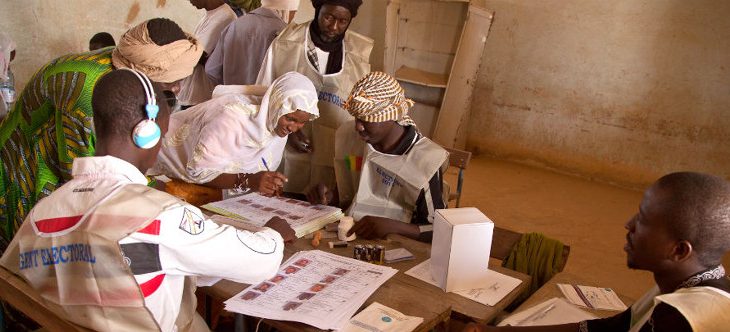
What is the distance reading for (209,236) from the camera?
4.56 ft

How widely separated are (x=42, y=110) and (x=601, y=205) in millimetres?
5015

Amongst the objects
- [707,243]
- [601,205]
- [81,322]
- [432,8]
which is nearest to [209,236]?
[81,322]

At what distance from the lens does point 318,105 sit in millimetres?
3375

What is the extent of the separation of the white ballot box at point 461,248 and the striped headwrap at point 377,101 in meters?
0.76

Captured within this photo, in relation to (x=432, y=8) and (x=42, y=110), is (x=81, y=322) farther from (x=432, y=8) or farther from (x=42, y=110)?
(x=432, y=8)

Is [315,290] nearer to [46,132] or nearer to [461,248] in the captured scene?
[461,248]

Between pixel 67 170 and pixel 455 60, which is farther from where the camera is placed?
pixel 455 60

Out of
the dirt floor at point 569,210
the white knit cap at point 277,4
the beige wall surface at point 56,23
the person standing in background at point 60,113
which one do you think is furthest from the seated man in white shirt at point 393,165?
the beige wall surface at point 56,23

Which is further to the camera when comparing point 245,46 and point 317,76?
point 245,46

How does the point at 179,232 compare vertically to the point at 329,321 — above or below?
above

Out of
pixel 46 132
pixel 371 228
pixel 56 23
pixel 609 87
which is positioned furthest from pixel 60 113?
pixel 609 87

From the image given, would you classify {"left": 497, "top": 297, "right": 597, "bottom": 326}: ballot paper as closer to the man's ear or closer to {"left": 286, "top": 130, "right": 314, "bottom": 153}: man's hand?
the man's ear

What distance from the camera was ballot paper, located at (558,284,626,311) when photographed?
1880mm

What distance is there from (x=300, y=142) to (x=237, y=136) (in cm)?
58
